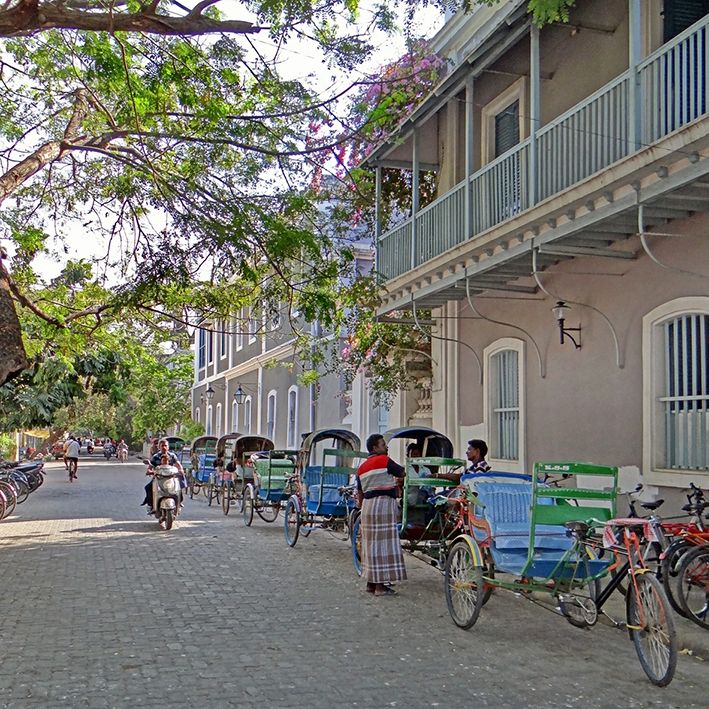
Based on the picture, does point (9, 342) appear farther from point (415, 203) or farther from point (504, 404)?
point (504, 404)

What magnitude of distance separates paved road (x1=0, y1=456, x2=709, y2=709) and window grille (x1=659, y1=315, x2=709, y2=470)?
262 cm

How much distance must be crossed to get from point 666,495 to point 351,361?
30.5ft

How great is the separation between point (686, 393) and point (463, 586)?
3901 mm

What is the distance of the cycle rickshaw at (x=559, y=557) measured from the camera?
6051 millimetres

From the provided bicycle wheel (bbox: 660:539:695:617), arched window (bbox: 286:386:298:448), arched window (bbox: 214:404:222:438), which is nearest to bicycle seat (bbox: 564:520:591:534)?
bicycle wheel (bbox: 660:539:695:617)

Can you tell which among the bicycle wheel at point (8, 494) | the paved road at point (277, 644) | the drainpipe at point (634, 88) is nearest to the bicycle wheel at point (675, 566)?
the paved road at point (277, 644)

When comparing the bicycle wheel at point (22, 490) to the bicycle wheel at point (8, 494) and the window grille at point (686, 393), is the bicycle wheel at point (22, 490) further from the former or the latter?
the window grille at point (686, 393)

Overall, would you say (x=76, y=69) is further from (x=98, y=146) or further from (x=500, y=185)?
(x=500, y=185)

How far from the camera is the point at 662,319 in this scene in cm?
1030

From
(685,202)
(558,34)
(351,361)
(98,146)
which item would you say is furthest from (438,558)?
(351,361)

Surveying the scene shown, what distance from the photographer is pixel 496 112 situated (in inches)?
576

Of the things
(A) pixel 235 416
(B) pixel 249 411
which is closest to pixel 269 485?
(B) pixel 249 411

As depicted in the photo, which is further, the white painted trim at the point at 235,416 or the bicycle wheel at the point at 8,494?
the white painted trim at the point at 235,416

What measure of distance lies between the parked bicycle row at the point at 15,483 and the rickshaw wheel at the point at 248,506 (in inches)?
189
